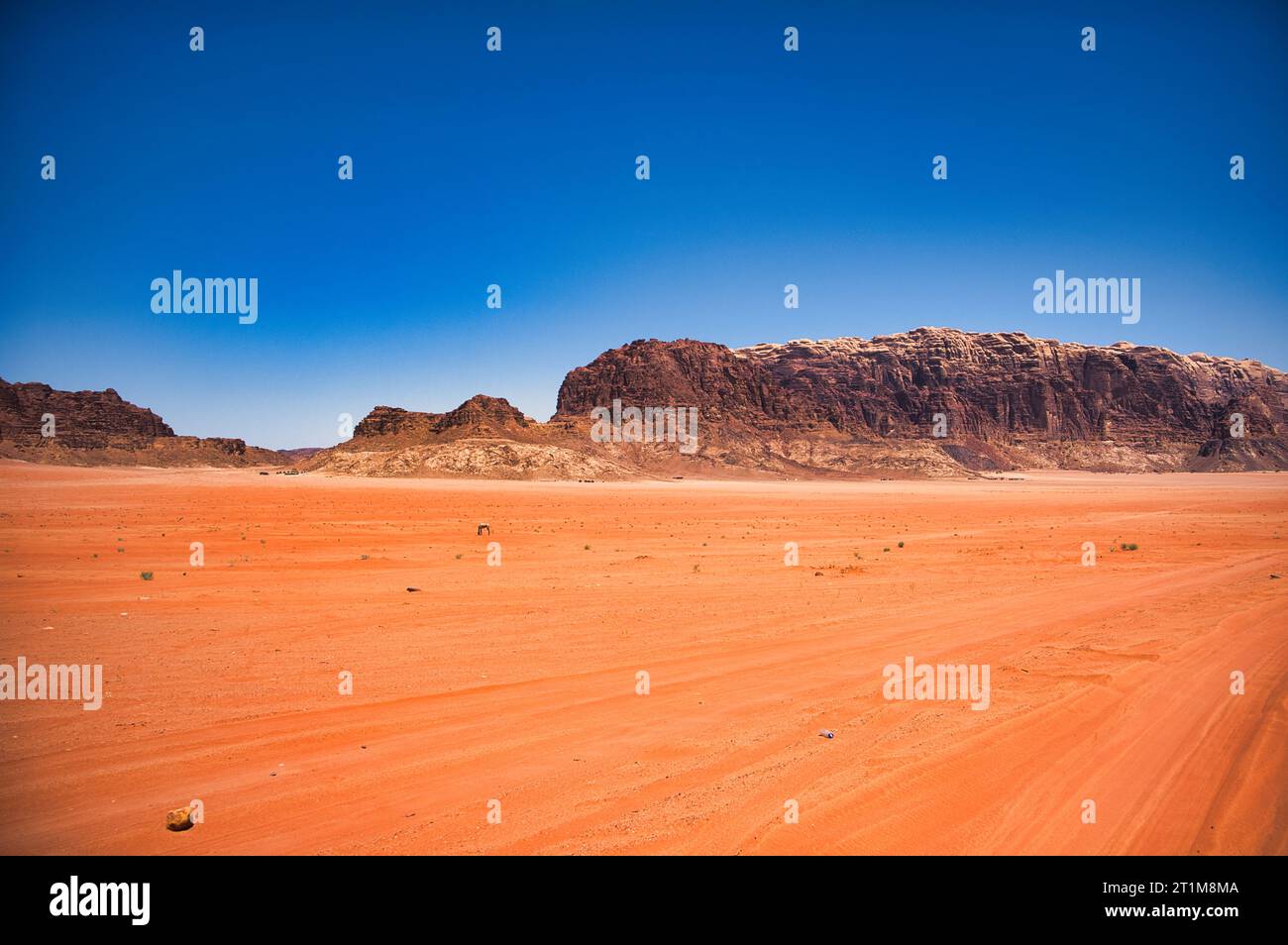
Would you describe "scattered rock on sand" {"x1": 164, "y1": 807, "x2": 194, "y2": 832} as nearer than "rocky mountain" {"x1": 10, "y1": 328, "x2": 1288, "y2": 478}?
Yes

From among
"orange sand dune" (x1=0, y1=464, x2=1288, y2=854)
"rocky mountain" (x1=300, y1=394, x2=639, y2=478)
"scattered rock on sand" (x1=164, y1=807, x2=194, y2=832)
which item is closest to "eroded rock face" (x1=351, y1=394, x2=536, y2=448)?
"rocky mountain" (x1=300, y1=394, x2=639, y2=478)

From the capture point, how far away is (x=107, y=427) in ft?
547

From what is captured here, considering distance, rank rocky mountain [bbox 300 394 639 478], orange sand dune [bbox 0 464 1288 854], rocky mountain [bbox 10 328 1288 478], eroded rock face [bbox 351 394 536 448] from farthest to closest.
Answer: eroded rock face [bbox 351 394 536 448] → rocky mountain [bbox 10 328 1288 478] → rocky mountain [bbox 300 394 639 478] → orange sand dune [bbox 0 464 1288 854]

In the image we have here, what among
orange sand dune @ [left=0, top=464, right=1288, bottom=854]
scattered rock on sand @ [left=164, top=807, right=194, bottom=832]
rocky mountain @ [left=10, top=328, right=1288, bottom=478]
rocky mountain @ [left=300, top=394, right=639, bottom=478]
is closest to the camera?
scattered rock on sand @ [left=164, top=807, right=194, bottom=832]

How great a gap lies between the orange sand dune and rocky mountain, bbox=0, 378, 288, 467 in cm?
16362

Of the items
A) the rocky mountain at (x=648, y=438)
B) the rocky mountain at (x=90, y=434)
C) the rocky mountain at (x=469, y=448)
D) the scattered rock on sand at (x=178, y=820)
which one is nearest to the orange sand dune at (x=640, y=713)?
the scattered rock on sand at (x=178, y=820)

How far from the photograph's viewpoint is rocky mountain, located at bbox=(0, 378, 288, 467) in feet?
463

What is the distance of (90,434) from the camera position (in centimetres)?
15762

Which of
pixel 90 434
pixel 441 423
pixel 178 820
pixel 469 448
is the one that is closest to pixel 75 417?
pixel 90 434

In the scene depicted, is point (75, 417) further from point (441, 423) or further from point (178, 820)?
point (178, 820)

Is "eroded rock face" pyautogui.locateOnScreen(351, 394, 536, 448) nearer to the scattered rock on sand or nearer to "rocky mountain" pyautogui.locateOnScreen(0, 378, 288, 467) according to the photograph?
"rocky mountain" pyautogui.locateOnScreen(0, 378, 288, 467)

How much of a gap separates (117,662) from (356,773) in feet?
18.7
